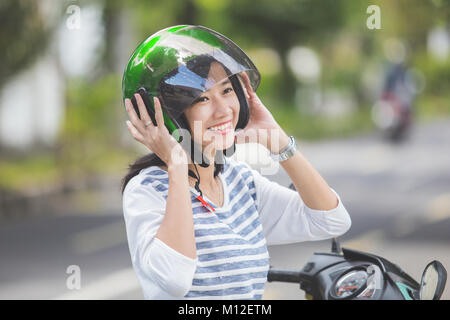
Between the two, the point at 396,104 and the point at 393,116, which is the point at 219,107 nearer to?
the point at 396,104

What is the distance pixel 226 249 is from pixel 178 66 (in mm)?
468

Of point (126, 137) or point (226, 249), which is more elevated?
point (126, 137)

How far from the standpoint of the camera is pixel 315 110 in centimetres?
2306

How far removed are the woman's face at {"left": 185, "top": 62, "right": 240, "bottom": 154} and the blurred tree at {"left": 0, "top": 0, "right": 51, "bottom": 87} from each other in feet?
26.5

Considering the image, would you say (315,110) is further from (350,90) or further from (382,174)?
(382,174)

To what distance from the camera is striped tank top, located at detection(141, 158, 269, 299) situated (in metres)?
1.83

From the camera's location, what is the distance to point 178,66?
1.80 meters

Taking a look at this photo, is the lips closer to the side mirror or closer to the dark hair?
the dark hair

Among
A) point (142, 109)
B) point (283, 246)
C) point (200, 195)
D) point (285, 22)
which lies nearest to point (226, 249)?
point (200, 195)

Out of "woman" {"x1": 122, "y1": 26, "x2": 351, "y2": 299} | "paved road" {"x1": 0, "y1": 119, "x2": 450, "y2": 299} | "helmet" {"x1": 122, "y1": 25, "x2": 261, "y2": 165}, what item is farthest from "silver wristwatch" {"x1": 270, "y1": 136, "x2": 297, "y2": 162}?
"paved road" {"x1": 0, "y1": 119, "x2": 450, "y2": 299}

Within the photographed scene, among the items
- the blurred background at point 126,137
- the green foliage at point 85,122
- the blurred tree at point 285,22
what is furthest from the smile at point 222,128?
the blurred tree at point 285,22
